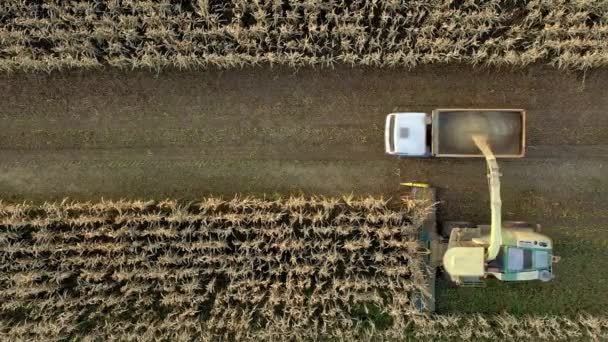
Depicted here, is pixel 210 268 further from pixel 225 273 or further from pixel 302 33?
pixel 302 33

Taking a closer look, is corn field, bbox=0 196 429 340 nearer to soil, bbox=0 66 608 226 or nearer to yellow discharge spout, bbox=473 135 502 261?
soil, bbox=0 66 608 226

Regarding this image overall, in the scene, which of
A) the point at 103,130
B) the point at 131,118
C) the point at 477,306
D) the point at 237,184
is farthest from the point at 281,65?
the point at 477,306

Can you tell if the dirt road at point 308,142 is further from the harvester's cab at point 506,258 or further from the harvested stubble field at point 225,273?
the harvester's cab at point 506,258

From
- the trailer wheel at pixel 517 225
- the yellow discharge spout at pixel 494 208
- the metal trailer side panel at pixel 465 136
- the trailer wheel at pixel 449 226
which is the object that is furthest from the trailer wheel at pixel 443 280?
the metal trailer side panel at pixel 465 136

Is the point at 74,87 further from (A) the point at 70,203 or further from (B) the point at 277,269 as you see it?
(B) the point at 277,269

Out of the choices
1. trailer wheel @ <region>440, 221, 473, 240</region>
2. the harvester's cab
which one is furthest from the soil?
the harvester's cab

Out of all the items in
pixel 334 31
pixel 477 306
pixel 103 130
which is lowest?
pixel 477 306

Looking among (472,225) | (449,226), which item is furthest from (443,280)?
(472,225)
